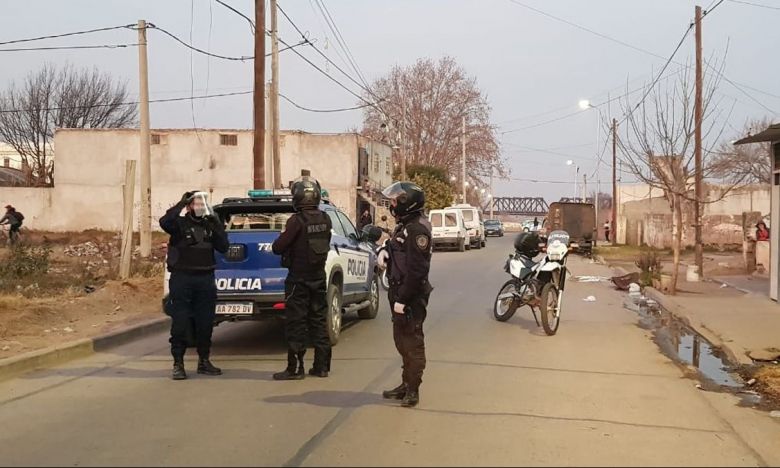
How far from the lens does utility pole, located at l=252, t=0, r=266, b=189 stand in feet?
59.4

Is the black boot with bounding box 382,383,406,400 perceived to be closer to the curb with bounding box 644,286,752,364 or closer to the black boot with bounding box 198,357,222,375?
the black boot with bounding box 198,357,222,375

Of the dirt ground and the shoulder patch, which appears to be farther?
the dirt ground

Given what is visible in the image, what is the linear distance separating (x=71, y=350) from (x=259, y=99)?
10.5 meters

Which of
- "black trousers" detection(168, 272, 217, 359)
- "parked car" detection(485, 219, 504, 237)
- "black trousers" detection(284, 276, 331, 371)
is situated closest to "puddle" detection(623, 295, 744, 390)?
"black trousers" detection(284, 276, 331, 371)

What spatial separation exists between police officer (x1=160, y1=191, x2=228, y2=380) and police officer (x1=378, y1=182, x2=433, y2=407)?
215cm

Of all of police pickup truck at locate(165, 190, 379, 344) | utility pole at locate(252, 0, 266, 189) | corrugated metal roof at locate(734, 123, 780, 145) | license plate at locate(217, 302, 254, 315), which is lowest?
license plate at locate(217, 302, 254, 315)

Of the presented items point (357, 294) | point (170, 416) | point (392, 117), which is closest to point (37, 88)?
point (392, 117)

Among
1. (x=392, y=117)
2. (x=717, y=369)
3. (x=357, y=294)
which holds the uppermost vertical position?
(x=392, y=117)

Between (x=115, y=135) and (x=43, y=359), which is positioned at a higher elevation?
(x=115, y=135)

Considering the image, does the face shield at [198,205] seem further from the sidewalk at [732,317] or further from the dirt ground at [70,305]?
the sidewalk at [732,317]

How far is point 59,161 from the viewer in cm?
4428

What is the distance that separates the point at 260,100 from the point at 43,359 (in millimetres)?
11029

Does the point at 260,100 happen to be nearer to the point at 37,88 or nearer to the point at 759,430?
the point at 759,430

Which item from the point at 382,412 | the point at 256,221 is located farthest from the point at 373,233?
the point at 382,412
